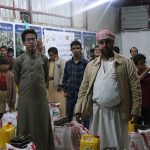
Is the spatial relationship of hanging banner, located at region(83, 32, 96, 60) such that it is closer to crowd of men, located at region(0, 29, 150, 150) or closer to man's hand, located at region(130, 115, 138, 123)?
crowd of men, located at region(0, 29, 150, 150)

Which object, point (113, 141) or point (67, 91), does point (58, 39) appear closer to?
point (67, 91)

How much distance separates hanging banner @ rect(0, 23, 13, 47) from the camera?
7.63 m

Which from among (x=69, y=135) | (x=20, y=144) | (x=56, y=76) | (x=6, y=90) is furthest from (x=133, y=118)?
(x=56, y=76)

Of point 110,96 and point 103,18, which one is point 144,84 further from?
point 103,18

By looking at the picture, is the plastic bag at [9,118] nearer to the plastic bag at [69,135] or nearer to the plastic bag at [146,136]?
the plastic bag at [69,135]

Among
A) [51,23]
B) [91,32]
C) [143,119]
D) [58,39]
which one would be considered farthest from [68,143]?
[91,32]

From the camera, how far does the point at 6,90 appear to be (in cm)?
593

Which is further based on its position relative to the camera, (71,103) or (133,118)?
(71,103)

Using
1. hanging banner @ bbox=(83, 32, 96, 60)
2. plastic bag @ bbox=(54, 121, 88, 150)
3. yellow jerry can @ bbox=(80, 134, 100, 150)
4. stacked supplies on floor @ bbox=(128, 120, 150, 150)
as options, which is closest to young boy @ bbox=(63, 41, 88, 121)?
plastic bag @ bbox=(54, 121, 88, 150)

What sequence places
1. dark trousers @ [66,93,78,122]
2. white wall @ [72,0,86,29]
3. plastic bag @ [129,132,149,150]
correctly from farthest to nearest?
white wall @ [72,0,86,29], dark trousers @ [66,93,78,122], plastic bag @ [129,132,149,150]

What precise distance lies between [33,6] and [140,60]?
4.94 m

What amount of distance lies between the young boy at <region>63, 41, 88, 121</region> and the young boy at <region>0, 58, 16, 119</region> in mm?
900

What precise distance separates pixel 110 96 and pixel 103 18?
10233 millimetres

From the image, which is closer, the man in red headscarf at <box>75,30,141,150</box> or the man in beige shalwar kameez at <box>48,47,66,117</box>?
the man in red headscarf at <box>75,30,141,150</box>
